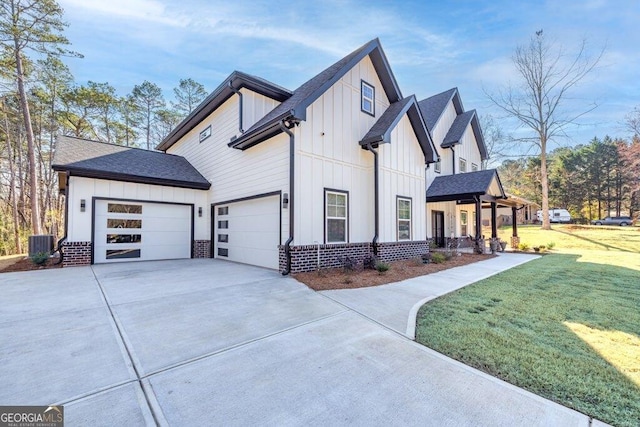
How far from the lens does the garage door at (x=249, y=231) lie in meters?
8.73

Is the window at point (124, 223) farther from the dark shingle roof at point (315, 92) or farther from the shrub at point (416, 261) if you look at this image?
the shrub at point (416, 261)

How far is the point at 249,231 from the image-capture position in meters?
9.96

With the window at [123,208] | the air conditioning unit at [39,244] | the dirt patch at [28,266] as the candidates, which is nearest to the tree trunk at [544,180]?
the window at [123,208]

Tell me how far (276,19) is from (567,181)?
43.3 m

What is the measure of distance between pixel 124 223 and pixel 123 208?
56cm

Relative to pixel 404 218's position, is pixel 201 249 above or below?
below

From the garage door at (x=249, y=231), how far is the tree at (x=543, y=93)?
22485 millimetres

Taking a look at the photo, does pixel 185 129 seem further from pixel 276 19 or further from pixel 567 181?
pixel 567 181

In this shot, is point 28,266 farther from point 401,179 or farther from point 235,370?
point 401,179

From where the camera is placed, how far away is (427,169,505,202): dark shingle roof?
40.6 ft

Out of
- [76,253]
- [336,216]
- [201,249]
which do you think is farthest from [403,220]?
[76,253]

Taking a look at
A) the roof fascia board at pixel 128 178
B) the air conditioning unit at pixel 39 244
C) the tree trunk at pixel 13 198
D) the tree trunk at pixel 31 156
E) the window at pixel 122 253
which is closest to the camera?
the roof fascia board at pixel 128 178

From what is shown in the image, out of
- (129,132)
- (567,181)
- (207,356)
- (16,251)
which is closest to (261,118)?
(207,356)
